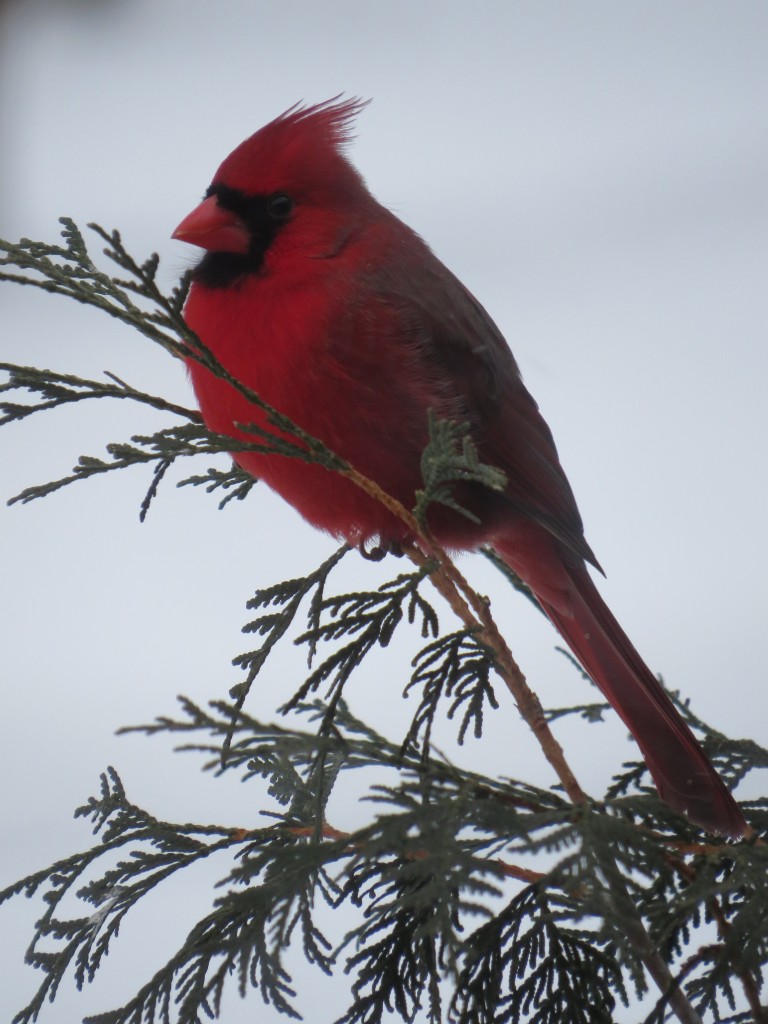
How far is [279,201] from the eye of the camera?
1271 mm

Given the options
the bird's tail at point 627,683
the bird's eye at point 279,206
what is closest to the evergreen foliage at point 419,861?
the bird's tail at point 627,683

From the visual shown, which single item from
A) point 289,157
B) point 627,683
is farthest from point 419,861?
point 289,157

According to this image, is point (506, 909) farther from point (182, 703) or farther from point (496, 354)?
point (496, 354)

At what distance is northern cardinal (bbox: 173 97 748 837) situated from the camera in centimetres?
110

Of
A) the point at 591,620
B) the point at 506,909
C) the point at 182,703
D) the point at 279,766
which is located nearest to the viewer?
the point at 182,703

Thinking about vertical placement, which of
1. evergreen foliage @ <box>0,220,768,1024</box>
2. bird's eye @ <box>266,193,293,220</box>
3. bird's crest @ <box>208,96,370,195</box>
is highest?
bird's crest @ <box>208,96,370,195</box>

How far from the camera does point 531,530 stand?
4.29 ft

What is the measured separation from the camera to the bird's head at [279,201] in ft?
4.02

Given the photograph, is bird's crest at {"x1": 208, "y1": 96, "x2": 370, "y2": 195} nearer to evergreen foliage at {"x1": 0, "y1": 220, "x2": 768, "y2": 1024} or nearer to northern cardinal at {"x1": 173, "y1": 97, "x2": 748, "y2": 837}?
northern cardinal at {"x1": 173, "y1": 97, "x2": 748, "y2": 837}

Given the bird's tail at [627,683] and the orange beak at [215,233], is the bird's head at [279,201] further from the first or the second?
the bird's tail at [627,683]

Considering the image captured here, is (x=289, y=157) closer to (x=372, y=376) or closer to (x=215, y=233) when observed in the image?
(x=215, y=233)

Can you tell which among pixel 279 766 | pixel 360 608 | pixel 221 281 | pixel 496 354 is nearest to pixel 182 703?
pixel 360 608

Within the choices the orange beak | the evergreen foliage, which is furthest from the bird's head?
the evergreen foliage

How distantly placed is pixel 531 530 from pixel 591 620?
0.41ft
